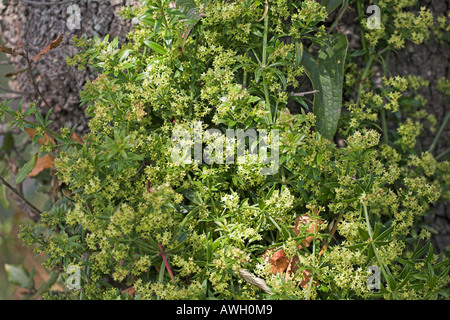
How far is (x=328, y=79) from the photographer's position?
121cm

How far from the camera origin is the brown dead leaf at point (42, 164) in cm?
147

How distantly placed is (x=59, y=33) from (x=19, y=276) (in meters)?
1.00

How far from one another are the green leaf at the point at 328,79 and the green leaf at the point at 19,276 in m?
1.31

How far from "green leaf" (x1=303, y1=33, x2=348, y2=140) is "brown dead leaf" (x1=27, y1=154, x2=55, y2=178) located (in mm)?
945

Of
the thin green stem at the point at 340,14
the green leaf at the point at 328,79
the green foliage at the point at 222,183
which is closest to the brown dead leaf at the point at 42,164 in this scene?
the green foliage at the point at 222,183

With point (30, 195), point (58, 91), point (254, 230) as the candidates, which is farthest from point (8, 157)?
point (254, 230)

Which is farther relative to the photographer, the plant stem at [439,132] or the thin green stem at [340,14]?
the plant stem at [439,132]

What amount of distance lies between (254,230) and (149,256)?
26cm

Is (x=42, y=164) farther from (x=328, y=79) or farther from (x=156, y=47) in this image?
(x=328, y=79)

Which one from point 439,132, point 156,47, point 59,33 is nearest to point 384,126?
point 439,132

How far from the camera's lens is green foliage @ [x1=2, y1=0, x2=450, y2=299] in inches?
37.8

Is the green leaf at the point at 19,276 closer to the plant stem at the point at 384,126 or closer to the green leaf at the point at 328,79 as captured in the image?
the green leaf at the point at 328,79

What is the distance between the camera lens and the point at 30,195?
1788 mm
